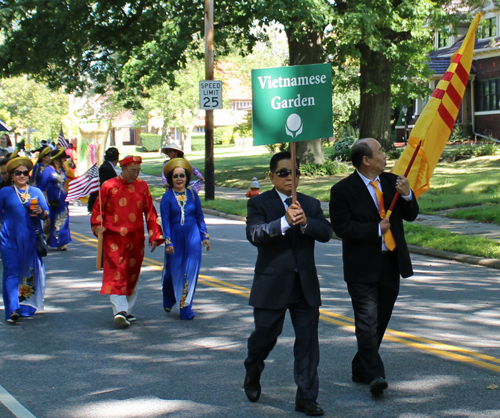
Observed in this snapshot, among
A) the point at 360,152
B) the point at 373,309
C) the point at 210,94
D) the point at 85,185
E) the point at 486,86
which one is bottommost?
the point at 373,309

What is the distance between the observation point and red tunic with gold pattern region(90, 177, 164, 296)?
782 centimetres

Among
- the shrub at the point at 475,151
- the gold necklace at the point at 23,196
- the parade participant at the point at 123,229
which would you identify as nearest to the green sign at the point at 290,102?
the parade participant at the point at 123,229

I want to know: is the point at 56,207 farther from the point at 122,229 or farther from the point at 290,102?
the point at 290,102

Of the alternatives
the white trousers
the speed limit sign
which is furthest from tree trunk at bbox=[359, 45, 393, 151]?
the white trousers

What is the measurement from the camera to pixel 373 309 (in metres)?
5.20

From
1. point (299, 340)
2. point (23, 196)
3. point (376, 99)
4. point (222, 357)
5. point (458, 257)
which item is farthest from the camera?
point (376, 99)

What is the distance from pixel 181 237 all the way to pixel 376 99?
23.6 m

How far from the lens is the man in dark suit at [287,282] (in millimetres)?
4914

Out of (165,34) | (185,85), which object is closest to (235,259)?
(165,34)

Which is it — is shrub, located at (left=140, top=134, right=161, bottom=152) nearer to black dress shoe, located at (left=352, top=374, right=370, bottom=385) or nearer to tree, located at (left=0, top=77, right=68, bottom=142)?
tree, located at (left=0, top=77, right=68, bottom=142)

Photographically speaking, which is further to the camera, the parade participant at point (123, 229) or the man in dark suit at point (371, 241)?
the parade participant at point (123, 229)

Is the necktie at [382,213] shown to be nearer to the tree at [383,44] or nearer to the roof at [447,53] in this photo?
the tree at [383,44]

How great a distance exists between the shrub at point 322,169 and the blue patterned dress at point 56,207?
1407cm

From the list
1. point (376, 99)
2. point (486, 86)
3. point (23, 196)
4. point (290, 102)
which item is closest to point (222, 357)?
point (290, 102)
